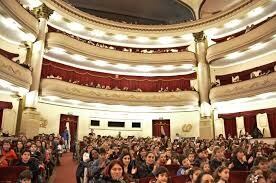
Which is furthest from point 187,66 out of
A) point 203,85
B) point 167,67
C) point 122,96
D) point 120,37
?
point 120,37

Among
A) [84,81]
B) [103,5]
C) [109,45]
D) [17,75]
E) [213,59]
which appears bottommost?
[17,75]

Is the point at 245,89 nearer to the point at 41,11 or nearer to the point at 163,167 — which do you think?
the point at 41,11

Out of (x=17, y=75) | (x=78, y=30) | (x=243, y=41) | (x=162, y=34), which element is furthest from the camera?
(x=162, y=34)

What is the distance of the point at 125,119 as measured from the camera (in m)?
16.1

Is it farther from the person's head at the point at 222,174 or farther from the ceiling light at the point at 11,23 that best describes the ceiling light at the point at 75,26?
the person's head at the point at 222,174

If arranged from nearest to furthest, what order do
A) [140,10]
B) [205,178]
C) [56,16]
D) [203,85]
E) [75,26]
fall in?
1. [205,178]
2. [56,16]
3. [203,85]
4. [75,26]
5. [140,10]

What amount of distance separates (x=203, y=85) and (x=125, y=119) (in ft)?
16.4

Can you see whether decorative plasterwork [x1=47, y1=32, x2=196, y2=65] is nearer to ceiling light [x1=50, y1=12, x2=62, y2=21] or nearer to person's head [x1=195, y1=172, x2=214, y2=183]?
ceiling light [x1=50, y1=12, x2=62, y2=21]

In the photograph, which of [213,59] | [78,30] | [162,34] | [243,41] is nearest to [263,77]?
[243,41]

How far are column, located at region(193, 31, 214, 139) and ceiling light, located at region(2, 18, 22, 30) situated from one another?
9.48m

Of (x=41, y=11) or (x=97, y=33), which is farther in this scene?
(x=97, y=33)

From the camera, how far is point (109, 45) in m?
16.8

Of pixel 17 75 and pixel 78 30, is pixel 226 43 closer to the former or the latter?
pixel 78 30

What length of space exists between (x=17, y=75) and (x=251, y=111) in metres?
→ 11.2
